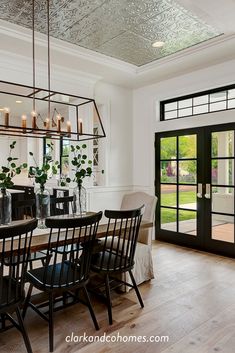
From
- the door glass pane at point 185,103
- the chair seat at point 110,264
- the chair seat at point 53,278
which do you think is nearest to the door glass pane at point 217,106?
the door glass pane at point 185,103

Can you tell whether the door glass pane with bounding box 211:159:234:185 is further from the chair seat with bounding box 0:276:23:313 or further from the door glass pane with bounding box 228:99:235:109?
the chair seat with bounding box 0:276:23:313

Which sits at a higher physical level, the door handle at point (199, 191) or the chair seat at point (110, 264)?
the door handle at point (199, 191)

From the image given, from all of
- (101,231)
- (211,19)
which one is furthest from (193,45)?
(101,231)

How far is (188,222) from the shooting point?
4.80 m

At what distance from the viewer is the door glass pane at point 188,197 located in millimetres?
4707

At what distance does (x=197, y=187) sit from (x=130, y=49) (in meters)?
2.45

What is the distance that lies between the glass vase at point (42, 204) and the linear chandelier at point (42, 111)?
62cm

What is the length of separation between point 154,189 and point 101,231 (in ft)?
9.26

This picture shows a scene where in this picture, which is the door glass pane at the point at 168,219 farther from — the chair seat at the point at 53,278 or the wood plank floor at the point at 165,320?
the chair seat at the point at 53,278

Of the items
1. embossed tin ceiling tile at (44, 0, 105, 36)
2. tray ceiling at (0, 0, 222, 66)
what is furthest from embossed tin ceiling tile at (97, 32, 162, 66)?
embossed tin ceiling tile at (44, 0, 105, 36)

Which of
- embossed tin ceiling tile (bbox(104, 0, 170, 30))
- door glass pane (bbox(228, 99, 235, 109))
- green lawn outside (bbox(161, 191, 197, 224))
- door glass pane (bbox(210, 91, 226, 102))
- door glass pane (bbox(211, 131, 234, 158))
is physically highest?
embossed tin ceiling tile (bbox(104, 0, 170, 30))

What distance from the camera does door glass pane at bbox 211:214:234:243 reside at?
425 centimetres

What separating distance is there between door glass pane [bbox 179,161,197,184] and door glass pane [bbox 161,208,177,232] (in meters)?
0.63

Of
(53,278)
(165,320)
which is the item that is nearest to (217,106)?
(165,320)
